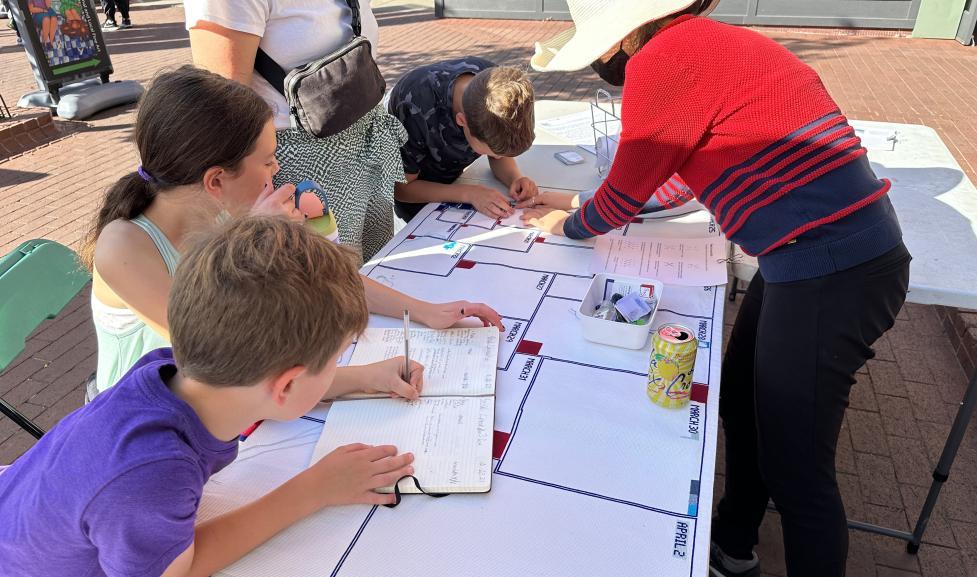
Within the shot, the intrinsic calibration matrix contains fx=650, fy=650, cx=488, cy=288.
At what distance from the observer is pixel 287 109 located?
188 centimetres

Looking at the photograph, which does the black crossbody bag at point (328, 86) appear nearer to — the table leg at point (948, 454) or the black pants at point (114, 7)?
the table leg at point (948, 454)

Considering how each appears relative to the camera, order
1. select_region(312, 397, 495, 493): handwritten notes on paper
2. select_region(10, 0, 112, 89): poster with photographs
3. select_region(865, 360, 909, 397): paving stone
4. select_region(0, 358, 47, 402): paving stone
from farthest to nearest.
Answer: select_region(10, 0, 112, 89): poster with photographs < select_region(0, 358, 47, 402): paving stone < select_region(865, 360, 909, 397): paving stone < select_region(312, 397, 495, 493): handwritten notes on paper

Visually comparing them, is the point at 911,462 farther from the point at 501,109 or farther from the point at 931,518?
the point at 501,109

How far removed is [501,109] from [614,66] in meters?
0.55

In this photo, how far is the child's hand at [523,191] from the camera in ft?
7.34

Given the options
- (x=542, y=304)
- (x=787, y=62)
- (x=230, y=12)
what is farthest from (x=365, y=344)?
(x=787, y=62)

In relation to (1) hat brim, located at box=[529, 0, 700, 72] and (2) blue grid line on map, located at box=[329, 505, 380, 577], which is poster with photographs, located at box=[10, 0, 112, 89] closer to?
(1) hat brim, located at box=[529, 0, 700, 72]

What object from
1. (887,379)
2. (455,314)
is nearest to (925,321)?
(887,379)

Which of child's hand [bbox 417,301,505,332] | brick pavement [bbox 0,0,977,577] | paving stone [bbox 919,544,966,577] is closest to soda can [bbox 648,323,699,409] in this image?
child's hand [bbox 417,301,505,332]

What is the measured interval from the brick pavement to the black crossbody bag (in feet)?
5.70

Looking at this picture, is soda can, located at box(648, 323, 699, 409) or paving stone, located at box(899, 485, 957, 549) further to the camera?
paving stone, located at box(899, 485, 957, 549)

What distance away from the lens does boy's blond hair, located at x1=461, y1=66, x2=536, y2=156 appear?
2.04 meters

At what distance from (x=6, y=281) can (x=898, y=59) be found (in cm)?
828

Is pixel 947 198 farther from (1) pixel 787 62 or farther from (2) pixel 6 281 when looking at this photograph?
(2) pixel 6 281
